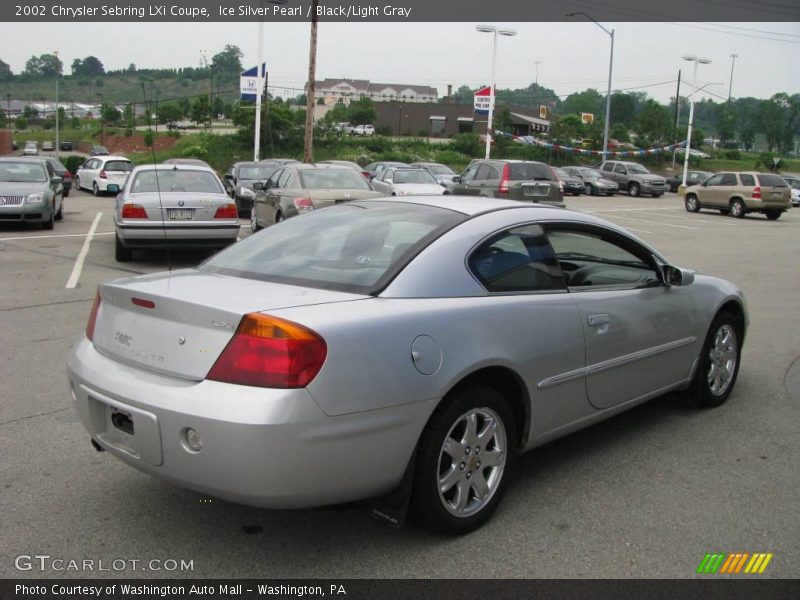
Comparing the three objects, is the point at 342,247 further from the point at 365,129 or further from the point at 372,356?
the point at 365,129

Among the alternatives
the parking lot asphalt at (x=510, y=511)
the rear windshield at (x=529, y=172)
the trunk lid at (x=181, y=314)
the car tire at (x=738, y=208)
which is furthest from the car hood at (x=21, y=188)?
the car tire at (x=738, y=208)

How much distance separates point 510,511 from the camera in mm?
3805

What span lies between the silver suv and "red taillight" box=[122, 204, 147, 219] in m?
33.3

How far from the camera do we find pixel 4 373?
5.95 m

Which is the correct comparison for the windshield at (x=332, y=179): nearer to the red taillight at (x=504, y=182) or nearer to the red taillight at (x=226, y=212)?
the red taillight at (x=226, y=212)

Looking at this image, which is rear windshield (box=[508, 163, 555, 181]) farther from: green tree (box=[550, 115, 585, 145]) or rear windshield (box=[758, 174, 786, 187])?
green tree (box=[550, 115, 585, 145])

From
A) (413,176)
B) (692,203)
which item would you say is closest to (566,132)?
(692,203)

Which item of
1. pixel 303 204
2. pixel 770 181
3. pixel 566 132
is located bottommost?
pixel 303 204

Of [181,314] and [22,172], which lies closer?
[181,314]

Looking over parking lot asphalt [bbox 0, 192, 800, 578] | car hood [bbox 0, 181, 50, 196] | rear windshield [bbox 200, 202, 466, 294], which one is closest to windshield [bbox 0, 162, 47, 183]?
car hood [bbox 0, 181, 50, 196]

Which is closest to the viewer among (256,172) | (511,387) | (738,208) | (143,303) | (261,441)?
(261,441)

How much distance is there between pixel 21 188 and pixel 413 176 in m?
11.4
